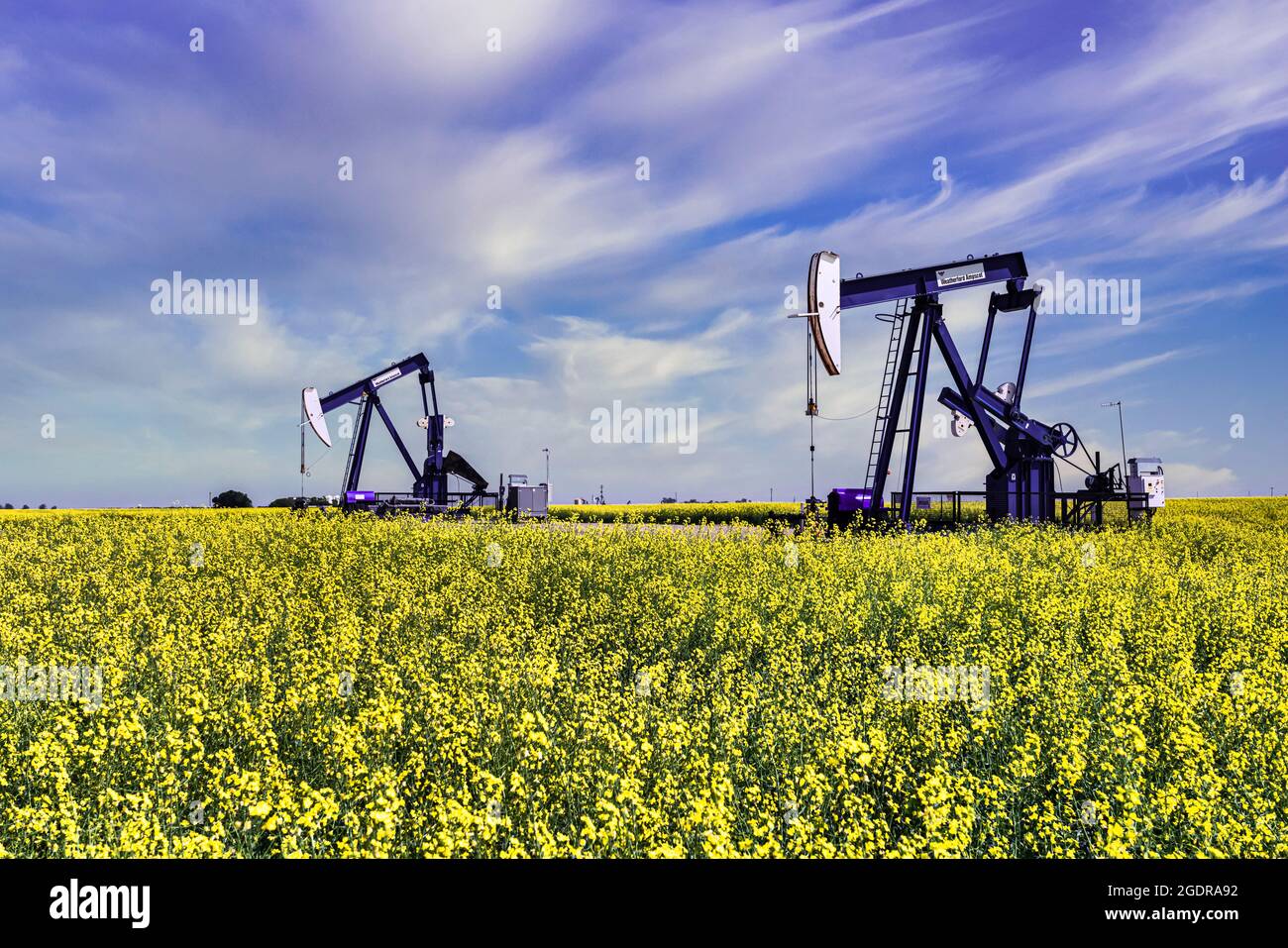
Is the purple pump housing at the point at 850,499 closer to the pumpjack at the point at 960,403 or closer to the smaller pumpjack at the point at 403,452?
the pumpjack at the point at 960,403

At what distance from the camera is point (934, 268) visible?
1767 centimetres

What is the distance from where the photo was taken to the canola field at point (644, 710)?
3672mm

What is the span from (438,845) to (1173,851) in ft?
11.4

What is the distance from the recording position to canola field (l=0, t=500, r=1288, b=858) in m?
3.67
